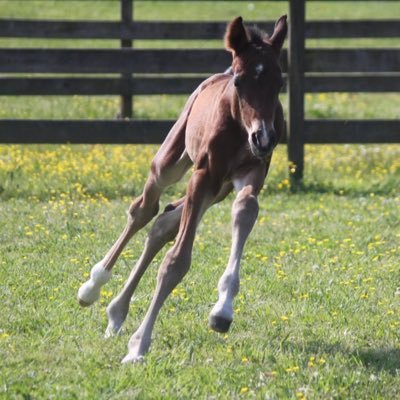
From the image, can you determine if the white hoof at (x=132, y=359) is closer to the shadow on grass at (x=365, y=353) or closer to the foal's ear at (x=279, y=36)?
the shadow on grass at (x=365, y=353)

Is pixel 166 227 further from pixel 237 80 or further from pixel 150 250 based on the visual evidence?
pixel 237 80

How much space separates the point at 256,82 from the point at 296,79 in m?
5.68

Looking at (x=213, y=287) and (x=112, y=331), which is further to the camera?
(x=213, y=287)

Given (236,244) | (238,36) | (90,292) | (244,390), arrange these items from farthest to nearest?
(90,292), (238,36), (236,244), (244,390)

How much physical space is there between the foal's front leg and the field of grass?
278mm

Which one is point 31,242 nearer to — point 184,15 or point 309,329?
point 309,329

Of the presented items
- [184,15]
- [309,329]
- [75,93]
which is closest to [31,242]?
[309,329]

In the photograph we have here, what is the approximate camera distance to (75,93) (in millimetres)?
11477

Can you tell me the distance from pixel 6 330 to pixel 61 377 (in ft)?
3.22

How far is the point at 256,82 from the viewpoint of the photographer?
5410mm

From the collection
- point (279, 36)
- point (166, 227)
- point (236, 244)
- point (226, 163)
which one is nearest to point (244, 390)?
point (236, 244)

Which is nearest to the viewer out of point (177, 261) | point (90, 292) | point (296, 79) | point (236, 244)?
point (236, 244)

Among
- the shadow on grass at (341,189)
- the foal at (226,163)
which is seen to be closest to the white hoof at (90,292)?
the foal at (226,163)

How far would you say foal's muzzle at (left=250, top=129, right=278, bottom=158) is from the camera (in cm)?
521
